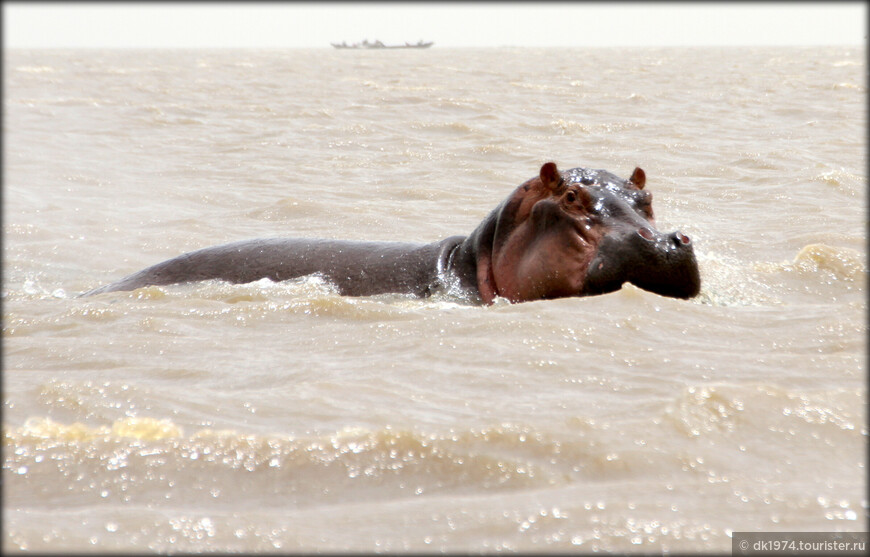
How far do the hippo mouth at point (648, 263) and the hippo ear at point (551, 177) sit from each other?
1.60 feet

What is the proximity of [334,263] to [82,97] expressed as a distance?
59.5 feet

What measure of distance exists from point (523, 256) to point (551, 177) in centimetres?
43

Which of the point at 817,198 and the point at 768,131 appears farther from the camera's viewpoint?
the point at 768,131

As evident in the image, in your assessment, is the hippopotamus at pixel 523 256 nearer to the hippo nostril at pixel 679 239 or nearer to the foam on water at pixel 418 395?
the hippo nostril at pixel 679 239

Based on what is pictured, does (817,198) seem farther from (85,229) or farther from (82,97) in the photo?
(82,97)

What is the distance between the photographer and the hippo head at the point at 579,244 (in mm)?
4727

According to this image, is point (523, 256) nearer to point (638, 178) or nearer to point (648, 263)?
point (648, 263)

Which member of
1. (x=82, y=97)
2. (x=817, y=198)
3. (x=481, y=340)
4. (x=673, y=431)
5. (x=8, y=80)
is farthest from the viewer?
(x=8, y=80)

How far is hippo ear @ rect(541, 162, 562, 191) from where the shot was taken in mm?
5109

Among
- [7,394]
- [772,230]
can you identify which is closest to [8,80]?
[772,230]

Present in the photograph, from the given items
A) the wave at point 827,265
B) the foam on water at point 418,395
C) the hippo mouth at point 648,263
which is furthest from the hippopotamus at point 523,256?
the wave at point 827,265

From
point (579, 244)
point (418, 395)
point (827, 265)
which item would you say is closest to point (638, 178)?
point (579, 244)

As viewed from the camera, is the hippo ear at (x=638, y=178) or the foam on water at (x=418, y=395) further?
the hippo ear at (x=638, y=178)

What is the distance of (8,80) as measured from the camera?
27.2 m
